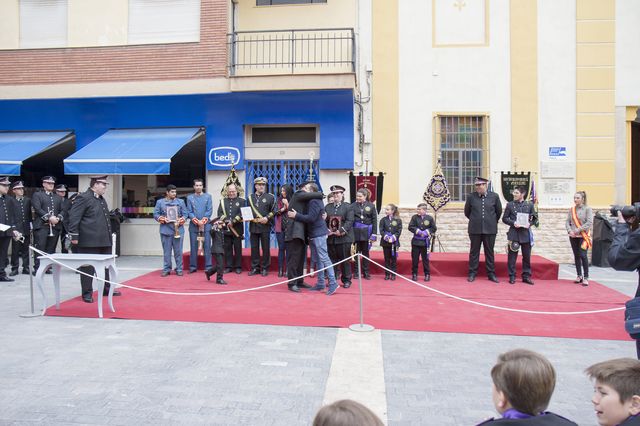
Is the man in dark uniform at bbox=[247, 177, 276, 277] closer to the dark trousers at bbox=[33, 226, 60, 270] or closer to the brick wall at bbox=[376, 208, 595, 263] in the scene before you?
the brick wall at bbox=[376, 208, 595, 263]

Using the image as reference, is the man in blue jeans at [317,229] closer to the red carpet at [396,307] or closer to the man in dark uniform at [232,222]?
the red carpet at [396,307]

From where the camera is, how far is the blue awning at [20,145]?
39.6 feet

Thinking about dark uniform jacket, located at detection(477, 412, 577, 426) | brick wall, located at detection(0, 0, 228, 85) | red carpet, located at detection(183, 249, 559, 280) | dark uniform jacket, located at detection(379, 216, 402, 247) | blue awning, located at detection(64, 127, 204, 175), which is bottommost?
red carpet, located at detection(183, 249, 559, 280)

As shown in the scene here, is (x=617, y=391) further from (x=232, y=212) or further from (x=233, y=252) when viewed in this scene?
(x=233, y=252)

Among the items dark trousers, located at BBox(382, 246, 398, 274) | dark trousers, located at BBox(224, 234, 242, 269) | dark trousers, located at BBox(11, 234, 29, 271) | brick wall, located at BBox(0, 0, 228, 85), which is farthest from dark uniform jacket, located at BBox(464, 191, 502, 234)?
dark trousers, located at BBox(11, 234, 29, 271)

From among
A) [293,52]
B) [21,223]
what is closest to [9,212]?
[21,223]

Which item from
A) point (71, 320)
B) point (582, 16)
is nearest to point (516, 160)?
point (582, 16)

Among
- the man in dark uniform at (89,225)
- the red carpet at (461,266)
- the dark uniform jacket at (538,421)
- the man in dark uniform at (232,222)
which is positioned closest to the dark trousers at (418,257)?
the red carpet at (461,266)

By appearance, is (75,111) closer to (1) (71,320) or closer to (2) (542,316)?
(1) (71,320)

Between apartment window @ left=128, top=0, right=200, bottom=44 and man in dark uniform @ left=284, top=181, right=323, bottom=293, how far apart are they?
674 cm

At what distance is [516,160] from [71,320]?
428 inches

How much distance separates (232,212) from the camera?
9797 mm

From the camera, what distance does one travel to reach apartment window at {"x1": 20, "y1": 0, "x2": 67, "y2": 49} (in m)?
13.0

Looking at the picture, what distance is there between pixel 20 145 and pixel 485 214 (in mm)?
12321
